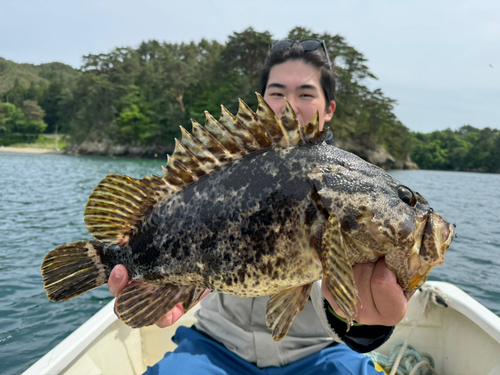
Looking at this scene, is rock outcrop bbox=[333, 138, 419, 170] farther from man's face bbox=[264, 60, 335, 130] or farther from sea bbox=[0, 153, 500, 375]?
man's face bbox=[264, 60, 335, 130]

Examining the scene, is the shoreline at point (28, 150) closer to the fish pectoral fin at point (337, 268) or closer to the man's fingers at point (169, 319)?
the man's fingers at point (169, 319)

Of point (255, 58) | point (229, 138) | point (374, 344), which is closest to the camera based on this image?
point (229, 138)

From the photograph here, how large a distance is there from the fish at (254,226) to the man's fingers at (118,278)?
5 cm

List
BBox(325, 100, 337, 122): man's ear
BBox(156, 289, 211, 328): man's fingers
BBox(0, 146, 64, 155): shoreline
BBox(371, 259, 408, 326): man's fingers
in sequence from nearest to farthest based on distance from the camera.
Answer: BBox(371, 259, 408, 326): man's fingers
BBox(156, 289, 211, 328): man's fingers
BBox(325, 100, 337, 122): man's ear
BBox(0, 146, 64, 155): shoreline

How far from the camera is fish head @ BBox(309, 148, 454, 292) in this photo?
5.52 feet

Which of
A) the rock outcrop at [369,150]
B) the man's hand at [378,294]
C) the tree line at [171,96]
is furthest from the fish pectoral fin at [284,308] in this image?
the rock outcrop at [369,150]

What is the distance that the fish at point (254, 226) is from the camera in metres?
1.70

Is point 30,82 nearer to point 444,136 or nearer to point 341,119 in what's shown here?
point 341,119

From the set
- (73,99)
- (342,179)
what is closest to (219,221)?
(342,179)

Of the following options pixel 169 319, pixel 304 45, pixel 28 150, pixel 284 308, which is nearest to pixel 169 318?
pixel 169 319

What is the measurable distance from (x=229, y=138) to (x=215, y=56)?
261 ft

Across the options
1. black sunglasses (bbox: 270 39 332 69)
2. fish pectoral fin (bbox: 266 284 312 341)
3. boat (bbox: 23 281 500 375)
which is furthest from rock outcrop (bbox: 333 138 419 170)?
fish pectoral fin (bbox: 266 284 312 341)

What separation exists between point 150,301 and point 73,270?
55 cm

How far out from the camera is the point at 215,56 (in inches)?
2972
